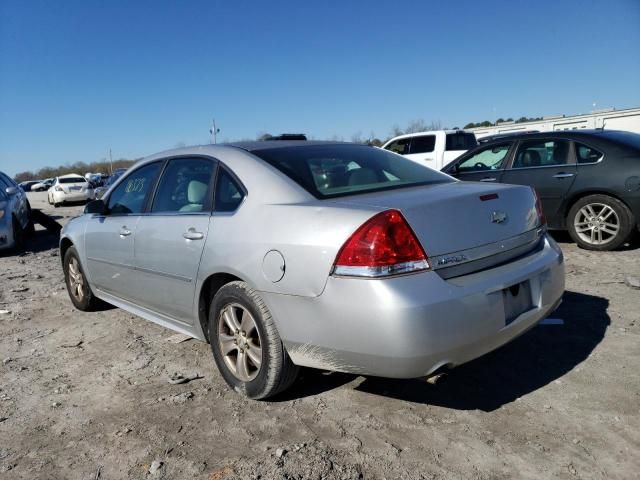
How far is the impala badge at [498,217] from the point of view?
2.76 meters

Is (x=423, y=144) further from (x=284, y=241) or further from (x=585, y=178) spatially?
(x=284, y=241)

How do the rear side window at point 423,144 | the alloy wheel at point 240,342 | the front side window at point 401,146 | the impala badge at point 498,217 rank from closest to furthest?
the impala badge at point 498,217 < the alloy wheel at point 240,342 < the rear side window at point 423,144 < the front side window at point 401,146

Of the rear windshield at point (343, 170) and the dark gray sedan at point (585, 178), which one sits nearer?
the rear windshield at point (343, 170)

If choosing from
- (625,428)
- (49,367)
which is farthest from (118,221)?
(625,428)

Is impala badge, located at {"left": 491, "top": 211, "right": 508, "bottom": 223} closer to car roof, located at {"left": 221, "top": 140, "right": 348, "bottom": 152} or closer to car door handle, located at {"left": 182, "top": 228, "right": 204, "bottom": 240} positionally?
car roof, located at {"left": 221, "top": 140, "right": 348, "bottom": 152}

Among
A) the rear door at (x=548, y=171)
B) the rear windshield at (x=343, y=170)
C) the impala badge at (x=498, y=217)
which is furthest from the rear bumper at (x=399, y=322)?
the rear door at (x=548, y=171)

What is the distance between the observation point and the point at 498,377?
10.5ft

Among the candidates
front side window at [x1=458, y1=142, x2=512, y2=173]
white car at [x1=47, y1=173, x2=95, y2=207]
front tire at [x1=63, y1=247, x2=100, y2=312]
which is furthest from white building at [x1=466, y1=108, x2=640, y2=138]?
front tire at [x1=63, y1=247, x2=100, y2=312]

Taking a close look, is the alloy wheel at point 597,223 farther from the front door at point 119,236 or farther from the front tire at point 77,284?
the front tire at point 77,284

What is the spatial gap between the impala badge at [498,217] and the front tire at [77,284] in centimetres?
387

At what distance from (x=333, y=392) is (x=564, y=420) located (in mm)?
1284

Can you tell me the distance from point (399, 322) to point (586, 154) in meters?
5.35

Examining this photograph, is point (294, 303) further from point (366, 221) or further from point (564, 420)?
point (564, 420)

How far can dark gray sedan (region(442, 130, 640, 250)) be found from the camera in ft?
20.0
